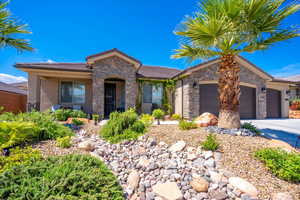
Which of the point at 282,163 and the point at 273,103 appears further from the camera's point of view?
the point at 273,103

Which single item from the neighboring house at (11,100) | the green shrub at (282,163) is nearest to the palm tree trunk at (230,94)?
the green shrub at (282,163)

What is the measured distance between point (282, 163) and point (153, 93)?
886 cm

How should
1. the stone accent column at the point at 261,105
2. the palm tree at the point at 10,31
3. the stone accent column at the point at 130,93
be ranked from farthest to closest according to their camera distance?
the stone accent column at the point at 261,105 → the stone accent column at the point at 130,93 → the palm tree at the point at 10,31

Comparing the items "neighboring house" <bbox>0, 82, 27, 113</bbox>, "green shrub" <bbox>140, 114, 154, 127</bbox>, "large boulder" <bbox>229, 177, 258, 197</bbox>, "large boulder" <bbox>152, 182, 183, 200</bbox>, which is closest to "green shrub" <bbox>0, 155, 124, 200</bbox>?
"large boulder" <bbox>152, 182, 183, 200</bbox>

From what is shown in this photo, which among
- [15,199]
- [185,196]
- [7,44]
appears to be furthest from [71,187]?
[7,44]

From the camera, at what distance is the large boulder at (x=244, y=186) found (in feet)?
8.60

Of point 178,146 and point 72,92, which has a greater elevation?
point 72,92

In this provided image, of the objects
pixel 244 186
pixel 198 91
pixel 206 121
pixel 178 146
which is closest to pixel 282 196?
pixel 244 186

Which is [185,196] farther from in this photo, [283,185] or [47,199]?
[47,199]

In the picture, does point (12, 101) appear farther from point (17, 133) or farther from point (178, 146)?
point (178, 146)

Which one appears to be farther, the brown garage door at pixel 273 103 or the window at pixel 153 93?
the brown garage door at pixel 273 103

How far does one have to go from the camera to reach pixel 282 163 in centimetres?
302

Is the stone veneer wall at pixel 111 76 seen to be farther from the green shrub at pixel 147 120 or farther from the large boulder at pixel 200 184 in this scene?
the large boulder at pixel 200 184

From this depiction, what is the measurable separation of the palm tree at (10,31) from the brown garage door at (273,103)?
1604 centimetres
